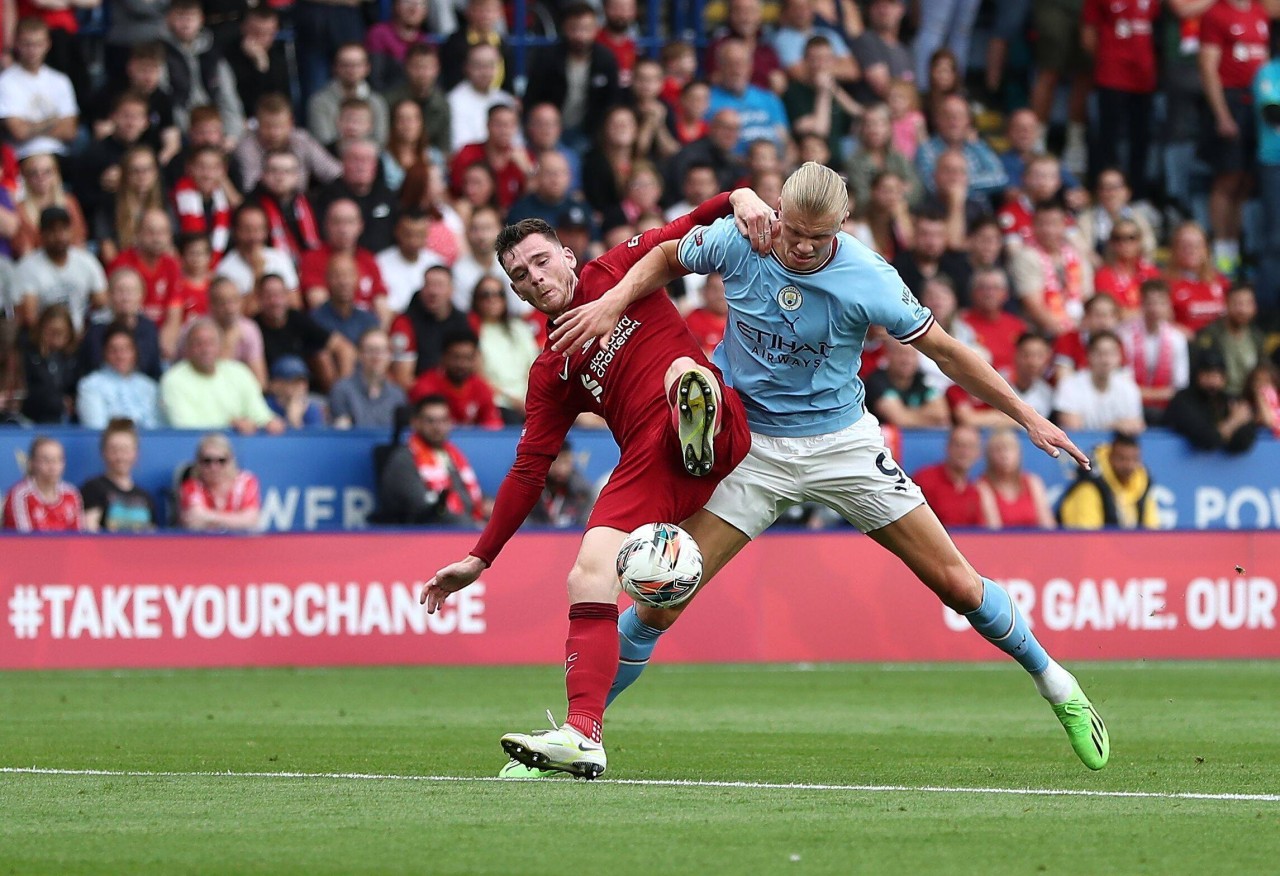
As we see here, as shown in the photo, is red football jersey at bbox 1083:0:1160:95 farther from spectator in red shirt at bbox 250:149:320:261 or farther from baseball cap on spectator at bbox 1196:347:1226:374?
spectator in red shirt at bbox 250:149:320:261

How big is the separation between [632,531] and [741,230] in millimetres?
1225

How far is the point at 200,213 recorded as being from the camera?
57.4 feet

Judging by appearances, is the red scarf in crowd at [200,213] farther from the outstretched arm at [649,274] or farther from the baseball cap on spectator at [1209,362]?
the outstretched arm at [649,274]

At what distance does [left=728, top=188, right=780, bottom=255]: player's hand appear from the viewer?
26.3 feet

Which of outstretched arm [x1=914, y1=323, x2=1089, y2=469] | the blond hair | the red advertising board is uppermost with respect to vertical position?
the blond hair

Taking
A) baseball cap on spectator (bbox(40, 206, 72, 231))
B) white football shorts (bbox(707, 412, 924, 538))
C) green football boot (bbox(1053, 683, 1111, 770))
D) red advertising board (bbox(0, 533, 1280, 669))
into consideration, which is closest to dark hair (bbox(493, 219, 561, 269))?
white football shorts (bbox(707, 412, 924, 538))

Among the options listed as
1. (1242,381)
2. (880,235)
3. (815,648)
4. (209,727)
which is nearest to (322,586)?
(815,648)

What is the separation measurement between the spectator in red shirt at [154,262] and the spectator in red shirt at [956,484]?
6033 mm

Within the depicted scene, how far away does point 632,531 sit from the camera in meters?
7.88

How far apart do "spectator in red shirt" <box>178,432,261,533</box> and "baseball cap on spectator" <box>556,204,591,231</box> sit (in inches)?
147

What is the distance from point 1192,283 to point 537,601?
26.5 ft

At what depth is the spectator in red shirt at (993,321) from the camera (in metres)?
18.5

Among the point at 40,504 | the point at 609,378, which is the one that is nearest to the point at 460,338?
the point at 40,504

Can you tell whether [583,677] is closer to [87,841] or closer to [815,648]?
[87,841]
